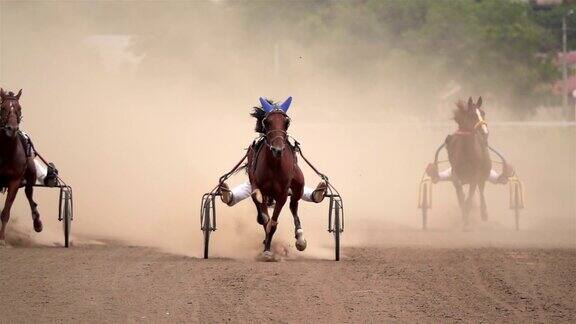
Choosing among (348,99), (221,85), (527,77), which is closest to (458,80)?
(527,77)

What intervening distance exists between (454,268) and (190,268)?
10.3 ft

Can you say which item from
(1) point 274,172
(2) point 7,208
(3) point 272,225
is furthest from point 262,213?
(2) point 7,208

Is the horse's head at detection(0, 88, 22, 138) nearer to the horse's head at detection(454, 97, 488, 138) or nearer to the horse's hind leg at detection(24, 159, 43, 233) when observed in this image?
the horse's hind leg at detection(24, 159, 43, 233)

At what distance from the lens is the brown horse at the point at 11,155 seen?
18438 mm

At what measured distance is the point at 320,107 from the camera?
48.0m

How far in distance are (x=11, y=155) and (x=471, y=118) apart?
9083 mm

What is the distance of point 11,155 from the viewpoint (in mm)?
18703

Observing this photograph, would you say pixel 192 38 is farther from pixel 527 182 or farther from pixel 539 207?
pixel 539 207

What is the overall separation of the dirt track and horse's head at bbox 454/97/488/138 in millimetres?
6655

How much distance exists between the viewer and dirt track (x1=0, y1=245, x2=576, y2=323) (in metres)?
12.2

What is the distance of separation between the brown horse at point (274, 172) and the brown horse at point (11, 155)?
11.8 ft

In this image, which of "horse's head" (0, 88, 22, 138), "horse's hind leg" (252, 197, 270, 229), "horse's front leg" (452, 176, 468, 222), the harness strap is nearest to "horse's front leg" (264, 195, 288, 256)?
"horse's hind leg" (252, 197, 270, 229)

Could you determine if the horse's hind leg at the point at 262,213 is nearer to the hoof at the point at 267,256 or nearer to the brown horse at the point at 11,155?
the hoof at the point at 267,256

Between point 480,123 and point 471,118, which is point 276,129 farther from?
point 471,118
